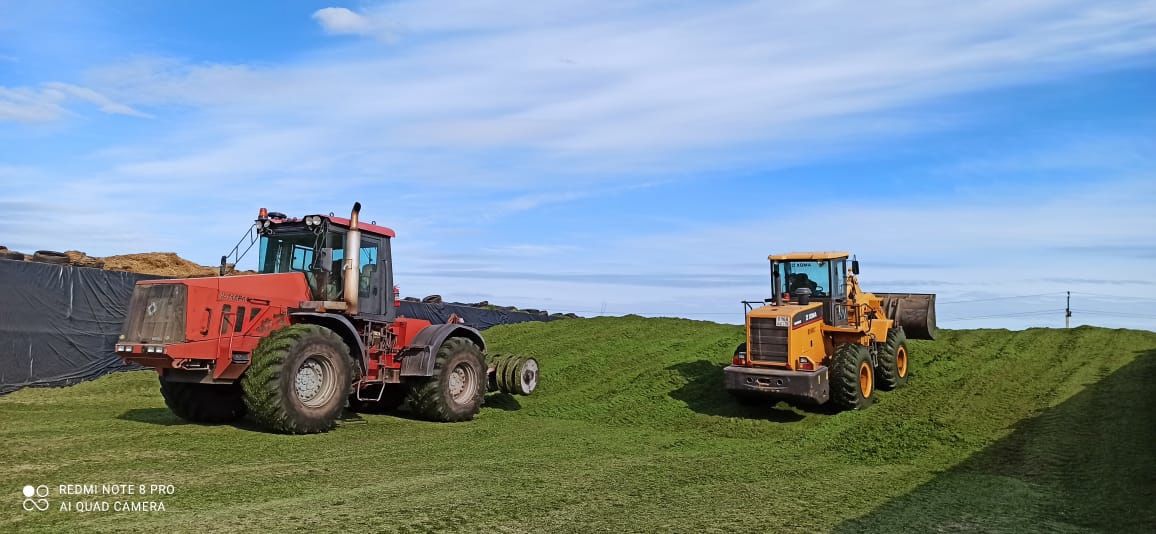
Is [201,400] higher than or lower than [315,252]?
lower

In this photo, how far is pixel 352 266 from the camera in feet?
33.4

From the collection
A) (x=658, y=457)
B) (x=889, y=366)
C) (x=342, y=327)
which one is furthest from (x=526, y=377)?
(x=889, y=366)

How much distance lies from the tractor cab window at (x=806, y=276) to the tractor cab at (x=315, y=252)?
6.82m

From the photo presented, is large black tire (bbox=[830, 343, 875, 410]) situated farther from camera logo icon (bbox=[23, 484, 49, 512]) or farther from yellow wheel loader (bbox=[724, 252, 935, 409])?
camera logo icon (bbox=[23, 484, 49, 512])

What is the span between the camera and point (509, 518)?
5.55 metres

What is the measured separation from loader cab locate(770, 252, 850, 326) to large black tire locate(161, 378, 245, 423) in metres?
8.39

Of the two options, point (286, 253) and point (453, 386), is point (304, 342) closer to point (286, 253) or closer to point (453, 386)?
point (286, 253)

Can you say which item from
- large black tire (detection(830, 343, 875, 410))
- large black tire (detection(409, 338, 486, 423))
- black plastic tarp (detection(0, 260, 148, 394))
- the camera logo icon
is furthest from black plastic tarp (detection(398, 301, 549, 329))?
the camera logo icon

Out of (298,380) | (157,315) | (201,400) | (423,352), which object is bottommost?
(201,400)

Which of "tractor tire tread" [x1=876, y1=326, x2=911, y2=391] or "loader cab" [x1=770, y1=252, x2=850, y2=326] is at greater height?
"loader cab" [x1=770, y1=252, x2=850, y2=326]

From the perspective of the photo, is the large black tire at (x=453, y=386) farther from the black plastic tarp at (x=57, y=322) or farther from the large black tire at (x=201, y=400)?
the black plastic tarp at (x=57, y=322)

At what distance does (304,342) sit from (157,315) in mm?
1662

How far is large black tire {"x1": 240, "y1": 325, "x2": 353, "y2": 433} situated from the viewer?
8.66 m

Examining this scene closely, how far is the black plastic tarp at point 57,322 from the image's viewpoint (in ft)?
43.3
